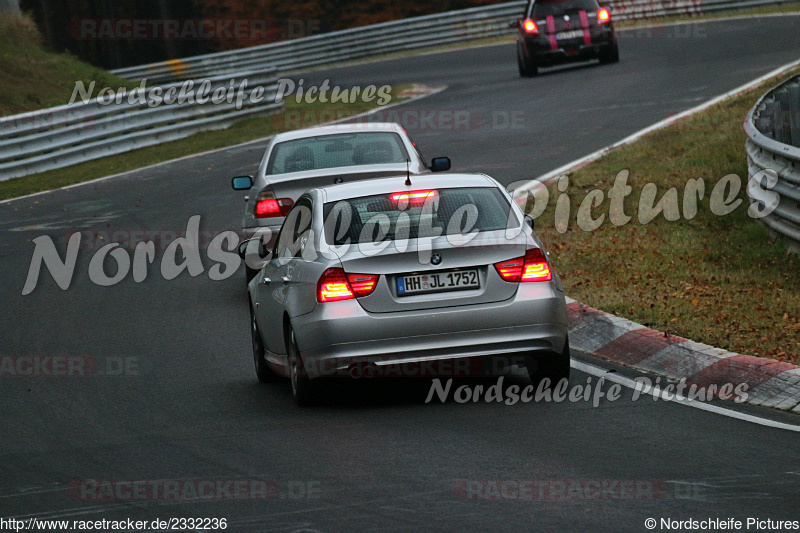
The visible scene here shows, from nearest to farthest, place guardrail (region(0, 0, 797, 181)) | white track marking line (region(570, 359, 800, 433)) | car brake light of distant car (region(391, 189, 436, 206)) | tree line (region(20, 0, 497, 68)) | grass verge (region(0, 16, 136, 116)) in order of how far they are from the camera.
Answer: white track marking line (region(570, 359, 800, 433)), car brake light of distant car (region(391, 189, 436, 206)), guardrail (region(0, 0, 797, 181)), grass verge (region(0, 16, 136, 116)), tree line (region(20, 0, 497, 68))

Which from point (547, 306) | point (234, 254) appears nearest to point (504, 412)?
point (547, 306)

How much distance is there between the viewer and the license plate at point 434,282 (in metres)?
8.55

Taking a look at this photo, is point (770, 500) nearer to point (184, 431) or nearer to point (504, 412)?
point (504, 412)

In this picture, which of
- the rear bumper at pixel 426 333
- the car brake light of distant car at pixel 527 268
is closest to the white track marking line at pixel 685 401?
the rear bumper at pixel 426 333

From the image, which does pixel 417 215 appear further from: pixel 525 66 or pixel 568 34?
pixel 525 66

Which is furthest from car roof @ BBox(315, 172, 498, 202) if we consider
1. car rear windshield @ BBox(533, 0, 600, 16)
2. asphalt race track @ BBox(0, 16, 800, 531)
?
car rear windshield @ BBox(533, 0, 600, 16)

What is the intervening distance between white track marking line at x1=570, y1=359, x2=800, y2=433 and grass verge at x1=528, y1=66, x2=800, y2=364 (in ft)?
2.67

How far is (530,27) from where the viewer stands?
31.0 m

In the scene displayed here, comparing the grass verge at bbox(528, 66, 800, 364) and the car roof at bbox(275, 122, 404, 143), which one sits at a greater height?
the car roof at bbox(275, 122, 404, 143)

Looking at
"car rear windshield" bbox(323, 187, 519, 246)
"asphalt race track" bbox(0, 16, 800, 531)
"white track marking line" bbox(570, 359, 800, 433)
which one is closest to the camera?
"asphalt race track" bbox(0, 16, 800, 531)

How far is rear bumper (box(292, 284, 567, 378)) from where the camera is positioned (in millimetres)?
8516

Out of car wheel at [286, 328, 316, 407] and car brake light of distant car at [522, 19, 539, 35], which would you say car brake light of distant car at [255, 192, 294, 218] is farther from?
car brake light of distant car at [522, 19, 539, 35]

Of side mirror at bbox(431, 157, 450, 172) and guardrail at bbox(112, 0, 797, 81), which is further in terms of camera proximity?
guardrail at bbox(112, 0, 797, 81)

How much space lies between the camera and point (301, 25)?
56.0 meters
